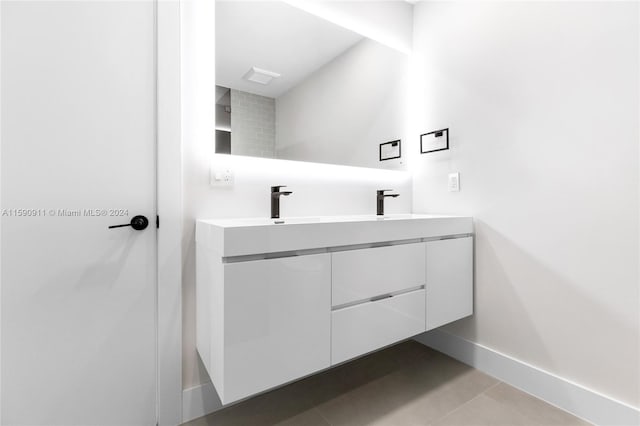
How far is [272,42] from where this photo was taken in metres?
1.82

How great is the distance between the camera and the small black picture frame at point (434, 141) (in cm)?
214

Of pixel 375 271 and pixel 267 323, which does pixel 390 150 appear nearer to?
pixel 375 271

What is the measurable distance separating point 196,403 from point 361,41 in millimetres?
2386

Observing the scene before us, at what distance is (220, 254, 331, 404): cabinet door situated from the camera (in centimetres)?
115

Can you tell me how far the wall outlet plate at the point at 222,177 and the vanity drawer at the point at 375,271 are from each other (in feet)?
2.24

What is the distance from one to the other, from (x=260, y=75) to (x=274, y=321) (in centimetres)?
135

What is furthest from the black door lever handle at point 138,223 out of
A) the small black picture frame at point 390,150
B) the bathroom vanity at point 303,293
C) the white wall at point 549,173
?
the white wall at point 549,173

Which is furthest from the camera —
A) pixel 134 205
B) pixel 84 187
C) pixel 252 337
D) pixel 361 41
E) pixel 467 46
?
pixel 361 41

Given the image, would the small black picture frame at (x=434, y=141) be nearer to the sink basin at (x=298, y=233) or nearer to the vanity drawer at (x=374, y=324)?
the sink basin at (x=298, y=233)

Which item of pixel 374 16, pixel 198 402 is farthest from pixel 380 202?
pixel 198 402

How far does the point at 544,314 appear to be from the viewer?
1.68 metres

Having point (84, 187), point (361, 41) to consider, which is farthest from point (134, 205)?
point (361, 41)

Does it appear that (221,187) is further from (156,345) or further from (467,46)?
(467,46)

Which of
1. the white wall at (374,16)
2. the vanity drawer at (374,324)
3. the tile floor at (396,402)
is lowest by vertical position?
the tile floor at (396,402)
